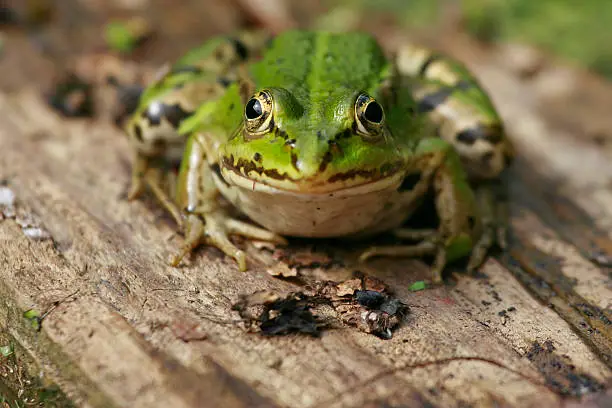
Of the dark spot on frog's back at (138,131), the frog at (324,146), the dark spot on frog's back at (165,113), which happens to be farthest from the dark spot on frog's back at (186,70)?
the dark spot on frog's back at (138,131)

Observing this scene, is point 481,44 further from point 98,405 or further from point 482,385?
point 98,405

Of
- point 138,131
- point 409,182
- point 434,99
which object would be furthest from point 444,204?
point 138,131

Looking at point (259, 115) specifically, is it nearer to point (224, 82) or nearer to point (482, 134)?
point (224, 82)

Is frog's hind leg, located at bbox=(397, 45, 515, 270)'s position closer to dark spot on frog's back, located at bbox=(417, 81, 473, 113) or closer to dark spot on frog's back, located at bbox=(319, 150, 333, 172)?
dark spot on frog's back, located at bbox=(417, 81, 473, 113)

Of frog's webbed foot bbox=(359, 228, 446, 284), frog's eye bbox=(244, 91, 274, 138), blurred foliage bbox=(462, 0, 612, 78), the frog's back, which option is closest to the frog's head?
frog's eye bbox=(244, 91, 274, 138)

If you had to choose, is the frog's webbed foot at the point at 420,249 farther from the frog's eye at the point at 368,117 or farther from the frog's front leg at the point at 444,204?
the frog's eye at the point at 368,117

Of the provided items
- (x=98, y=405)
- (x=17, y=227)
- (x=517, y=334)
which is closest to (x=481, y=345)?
(x=517, y=334)
